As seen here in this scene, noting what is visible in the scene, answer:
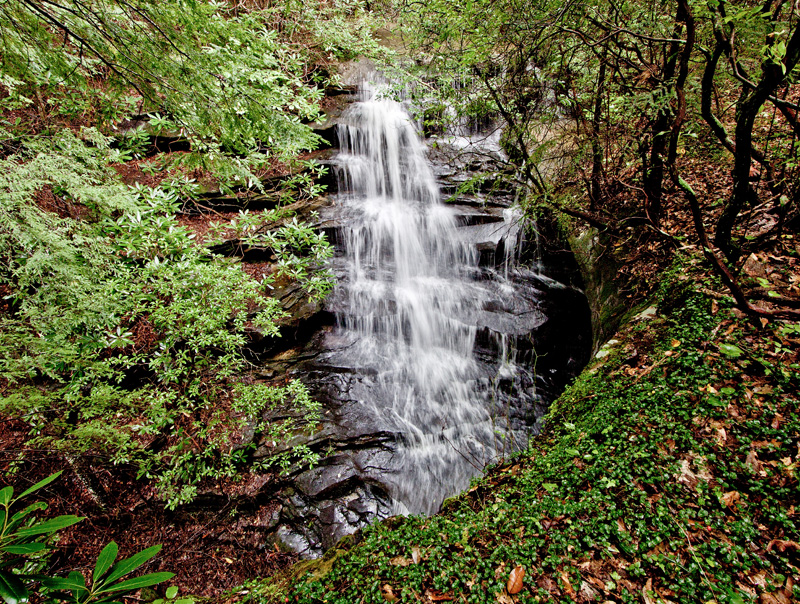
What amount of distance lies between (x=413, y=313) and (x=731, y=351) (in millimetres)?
5082

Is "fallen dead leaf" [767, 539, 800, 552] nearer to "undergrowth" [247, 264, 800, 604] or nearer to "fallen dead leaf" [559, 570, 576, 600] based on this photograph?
"undergrowth" [247, 264, 800, 604]

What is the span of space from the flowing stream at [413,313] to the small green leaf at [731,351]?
2.86m

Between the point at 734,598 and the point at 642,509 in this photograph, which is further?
the point at 642,509

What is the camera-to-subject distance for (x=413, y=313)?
24.0 ft

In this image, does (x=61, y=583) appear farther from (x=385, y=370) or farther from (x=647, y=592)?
(x=385, y=370)

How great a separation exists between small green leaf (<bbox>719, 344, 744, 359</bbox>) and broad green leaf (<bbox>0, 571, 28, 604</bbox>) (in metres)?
4.05

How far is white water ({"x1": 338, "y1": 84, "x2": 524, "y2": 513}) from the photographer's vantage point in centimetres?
555

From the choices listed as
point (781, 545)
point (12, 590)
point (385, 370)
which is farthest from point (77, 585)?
point (385, 370)

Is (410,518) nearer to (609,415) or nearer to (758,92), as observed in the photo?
(609,415)

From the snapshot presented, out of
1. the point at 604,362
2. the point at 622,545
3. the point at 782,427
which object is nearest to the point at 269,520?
the point at 622,545

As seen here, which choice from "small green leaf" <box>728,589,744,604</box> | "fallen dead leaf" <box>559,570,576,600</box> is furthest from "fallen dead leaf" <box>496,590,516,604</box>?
"small green leaf" <box>728,589,744,604</box>

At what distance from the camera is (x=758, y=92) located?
8.15 ft

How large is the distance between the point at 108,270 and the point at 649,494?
18.9 feet

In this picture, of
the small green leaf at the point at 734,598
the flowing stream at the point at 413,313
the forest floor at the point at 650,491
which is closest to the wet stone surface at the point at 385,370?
the flowing stream at the point at 413,313
